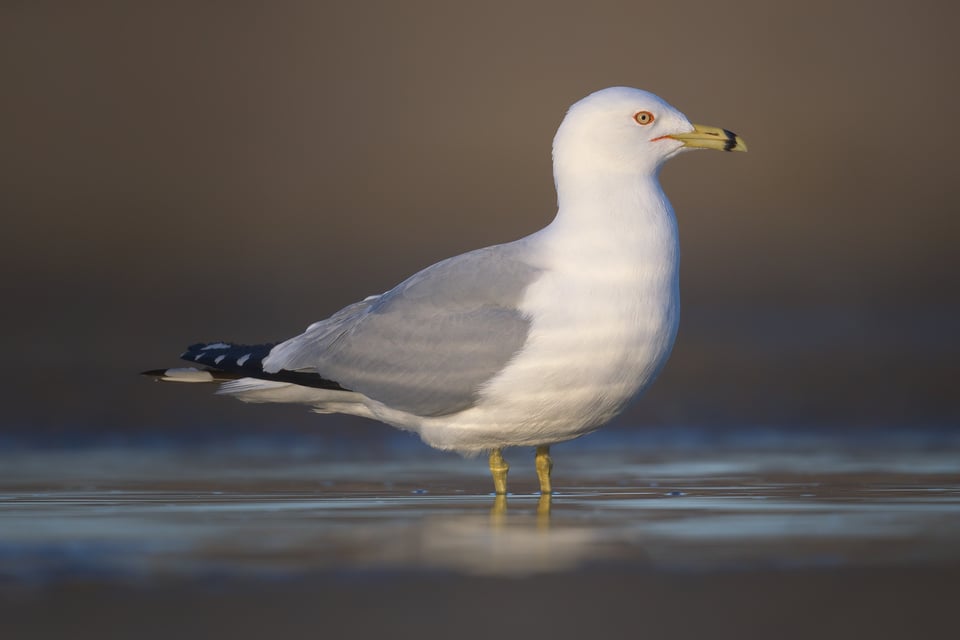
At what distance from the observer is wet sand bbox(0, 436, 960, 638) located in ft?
13.9

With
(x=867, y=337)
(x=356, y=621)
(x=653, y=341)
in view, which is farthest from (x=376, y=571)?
(x=867, y=337)

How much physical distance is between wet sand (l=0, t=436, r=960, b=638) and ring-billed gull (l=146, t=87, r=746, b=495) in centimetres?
39

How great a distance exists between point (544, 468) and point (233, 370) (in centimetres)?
151

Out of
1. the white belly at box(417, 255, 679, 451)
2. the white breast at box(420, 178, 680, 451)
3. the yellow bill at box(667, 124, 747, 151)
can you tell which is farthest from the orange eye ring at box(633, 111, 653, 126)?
the white belly at box(417, 255, 679, 451)

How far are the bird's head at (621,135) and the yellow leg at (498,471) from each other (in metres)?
1.30

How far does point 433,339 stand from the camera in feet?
23.9

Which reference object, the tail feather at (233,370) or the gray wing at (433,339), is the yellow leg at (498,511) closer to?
the gray wing at (433,339)

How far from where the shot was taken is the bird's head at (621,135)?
286 inches

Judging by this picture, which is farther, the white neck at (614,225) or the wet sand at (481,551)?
the white neck at (614,225)

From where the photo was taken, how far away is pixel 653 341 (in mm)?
6742

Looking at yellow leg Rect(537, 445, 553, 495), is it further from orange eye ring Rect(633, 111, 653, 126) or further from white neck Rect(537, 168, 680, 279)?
orange eye ring Rect(633, 111, 653, 126)

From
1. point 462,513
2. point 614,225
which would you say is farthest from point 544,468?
point 614,225

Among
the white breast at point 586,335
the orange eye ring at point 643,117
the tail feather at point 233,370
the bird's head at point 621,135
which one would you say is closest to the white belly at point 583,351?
the white breast at point 586,335

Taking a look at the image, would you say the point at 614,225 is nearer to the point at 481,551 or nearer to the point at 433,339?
the point at 433,339
